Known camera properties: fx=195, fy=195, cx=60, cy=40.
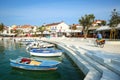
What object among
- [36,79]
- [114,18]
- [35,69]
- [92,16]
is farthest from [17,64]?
[92,16]

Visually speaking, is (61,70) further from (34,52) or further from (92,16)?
(92,16)

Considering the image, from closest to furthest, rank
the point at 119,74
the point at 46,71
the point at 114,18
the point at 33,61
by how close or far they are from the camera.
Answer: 1. the point at 119,74
2. the point at 46,71
3. the point at 33,61
4. the point at 114,18

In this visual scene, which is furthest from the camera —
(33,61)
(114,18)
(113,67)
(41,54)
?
(114,18)

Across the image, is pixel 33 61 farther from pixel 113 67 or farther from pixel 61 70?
pixel 113 67

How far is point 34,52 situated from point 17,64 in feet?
30.9

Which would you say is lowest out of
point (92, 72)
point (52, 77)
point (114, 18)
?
point (52, 77)

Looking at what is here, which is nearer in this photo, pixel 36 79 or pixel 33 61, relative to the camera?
pixel 36 79

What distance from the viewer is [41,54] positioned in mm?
26531

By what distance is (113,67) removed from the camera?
12.0m

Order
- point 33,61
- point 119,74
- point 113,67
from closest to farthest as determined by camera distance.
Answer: point 119,74 < point 113,67 < point 33,61

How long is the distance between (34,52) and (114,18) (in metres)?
20.5

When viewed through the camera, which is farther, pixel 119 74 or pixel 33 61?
pixel 33 61

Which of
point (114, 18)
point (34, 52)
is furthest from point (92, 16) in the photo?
point (34, 52)

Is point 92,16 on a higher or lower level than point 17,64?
higher
